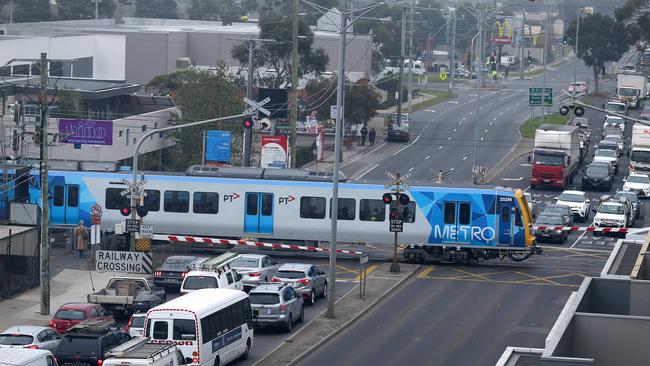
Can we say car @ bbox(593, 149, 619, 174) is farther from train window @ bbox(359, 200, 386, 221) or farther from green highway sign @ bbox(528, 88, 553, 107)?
train window @ bbox(359, 200, 386, 221)

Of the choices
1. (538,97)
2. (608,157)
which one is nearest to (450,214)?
(608,157)

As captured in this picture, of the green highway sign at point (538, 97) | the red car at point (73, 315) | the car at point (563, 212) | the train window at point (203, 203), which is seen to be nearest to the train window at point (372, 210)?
the train window at point (203, 203)

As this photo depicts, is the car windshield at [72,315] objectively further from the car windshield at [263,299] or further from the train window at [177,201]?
the train window at [177,201]

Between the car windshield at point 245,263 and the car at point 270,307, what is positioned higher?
the car windshield at point 245,263

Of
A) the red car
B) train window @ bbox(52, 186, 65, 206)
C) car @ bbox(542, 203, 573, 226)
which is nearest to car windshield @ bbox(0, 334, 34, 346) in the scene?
the red car

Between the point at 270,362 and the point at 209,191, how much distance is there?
1929cm

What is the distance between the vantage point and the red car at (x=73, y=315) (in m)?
33.4

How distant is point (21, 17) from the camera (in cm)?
17388

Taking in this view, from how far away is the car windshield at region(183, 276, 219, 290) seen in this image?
3719 centimetres

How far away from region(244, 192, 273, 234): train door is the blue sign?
502 inches

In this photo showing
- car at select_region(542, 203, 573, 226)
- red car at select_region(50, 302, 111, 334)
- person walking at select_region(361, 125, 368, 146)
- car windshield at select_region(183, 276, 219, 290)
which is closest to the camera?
red car at select_region(50, 302, 111, 334)

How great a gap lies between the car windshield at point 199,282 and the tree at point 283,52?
58.1 metres

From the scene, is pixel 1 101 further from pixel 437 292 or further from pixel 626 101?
pixel 626 101

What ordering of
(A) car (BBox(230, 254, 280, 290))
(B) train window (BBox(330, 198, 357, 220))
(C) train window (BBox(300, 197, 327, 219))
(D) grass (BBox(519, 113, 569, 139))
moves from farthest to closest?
(D) grass (BBox(519, 113, 569, 139)) < (C) train window (BBox(300, 197, 327, 219)) < (B) train window (BBox(330, 198, 357, 220)) < (A) car (BBox(230, 254, 280, 290))
